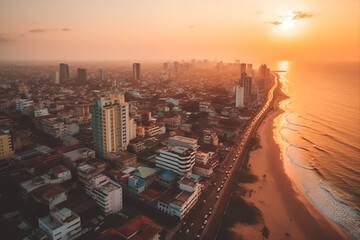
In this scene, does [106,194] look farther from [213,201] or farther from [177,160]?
[213,201]

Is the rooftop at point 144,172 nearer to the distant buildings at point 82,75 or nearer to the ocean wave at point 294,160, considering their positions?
the ocean wave at point 294,160

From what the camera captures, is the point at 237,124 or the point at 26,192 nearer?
the point at 26,192

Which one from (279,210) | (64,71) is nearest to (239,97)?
(279,210)

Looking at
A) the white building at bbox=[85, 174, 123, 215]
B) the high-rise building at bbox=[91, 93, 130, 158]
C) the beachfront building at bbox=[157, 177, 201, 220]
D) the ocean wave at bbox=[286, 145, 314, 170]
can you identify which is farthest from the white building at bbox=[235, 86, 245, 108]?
the white building at bbox=[85, 174, 123, 215]

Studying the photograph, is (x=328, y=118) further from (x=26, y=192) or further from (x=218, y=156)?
(x=26, y=192)

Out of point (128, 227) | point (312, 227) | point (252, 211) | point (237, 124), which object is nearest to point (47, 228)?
point (128, 227)

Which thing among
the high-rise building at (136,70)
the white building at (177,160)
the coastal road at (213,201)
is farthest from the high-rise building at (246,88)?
the high-rise building at (136,70)

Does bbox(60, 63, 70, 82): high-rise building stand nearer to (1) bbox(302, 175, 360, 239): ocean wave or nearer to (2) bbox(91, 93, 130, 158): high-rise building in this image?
(2) bbox(91, 93, 130, 158): high-rise building

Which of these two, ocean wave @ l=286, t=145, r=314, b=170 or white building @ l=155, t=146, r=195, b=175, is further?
ocean wave @ l=286, t=145, r=314, b=170
